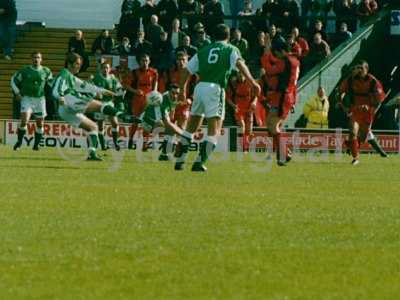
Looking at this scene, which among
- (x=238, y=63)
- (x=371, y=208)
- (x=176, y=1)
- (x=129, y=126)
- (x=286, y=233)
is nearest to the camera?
(x=286, y=233)

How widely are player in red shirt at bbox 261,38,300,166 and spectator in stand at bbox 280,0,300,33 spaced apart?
33.5 ft

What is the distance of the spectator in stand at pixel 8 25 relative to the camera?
134 feet

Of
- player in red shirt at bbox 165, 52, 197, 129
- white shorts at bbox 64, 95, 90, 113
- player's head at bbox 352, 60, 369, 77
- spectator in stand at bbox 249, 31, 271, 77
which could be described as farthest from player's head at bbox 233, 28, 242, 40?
white shorts at bbox 64, 95, 90, 113

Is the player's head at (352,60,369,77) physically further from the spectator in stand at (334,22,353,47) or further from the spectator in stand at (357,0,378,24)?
the spectator in stand at (357,0,378,24)

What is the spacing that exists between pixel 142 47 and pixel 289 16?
13.6 ft

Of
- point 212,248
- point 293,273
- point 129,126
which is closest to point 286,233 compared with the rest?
point 212,248

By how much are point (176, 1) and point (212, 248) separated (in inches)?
Result: 1194

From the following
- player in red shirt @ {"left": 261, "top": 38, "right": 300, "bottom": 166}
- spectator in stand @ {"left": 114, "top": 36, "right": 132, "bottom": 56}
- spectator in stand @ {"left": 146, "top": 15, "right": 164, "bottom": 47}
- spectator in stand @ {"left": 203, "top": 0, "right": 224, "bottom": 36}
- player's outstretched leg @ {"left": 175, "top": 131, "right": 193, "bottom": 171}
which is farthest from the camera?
spectator in stand @ {"left": 203, "top": 0, "right": 224, "bottom": 36}

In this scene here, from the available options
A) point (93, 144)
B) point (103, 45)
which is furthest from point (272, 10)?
point (93, 144)

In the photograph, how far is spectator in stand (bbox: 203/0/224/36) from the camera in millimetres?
40312

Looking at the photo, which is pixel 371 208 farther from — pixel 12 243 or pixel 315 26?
pixel 315 26

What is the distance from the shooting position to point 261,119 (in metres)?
38.8

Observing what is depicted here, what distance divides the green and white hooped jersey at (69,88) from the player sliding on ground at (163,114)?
1.95m

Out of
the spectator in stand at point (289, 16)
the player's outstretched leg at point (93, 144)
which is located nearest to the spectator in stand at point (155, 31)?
the spectator in stand at point (289, 16)
